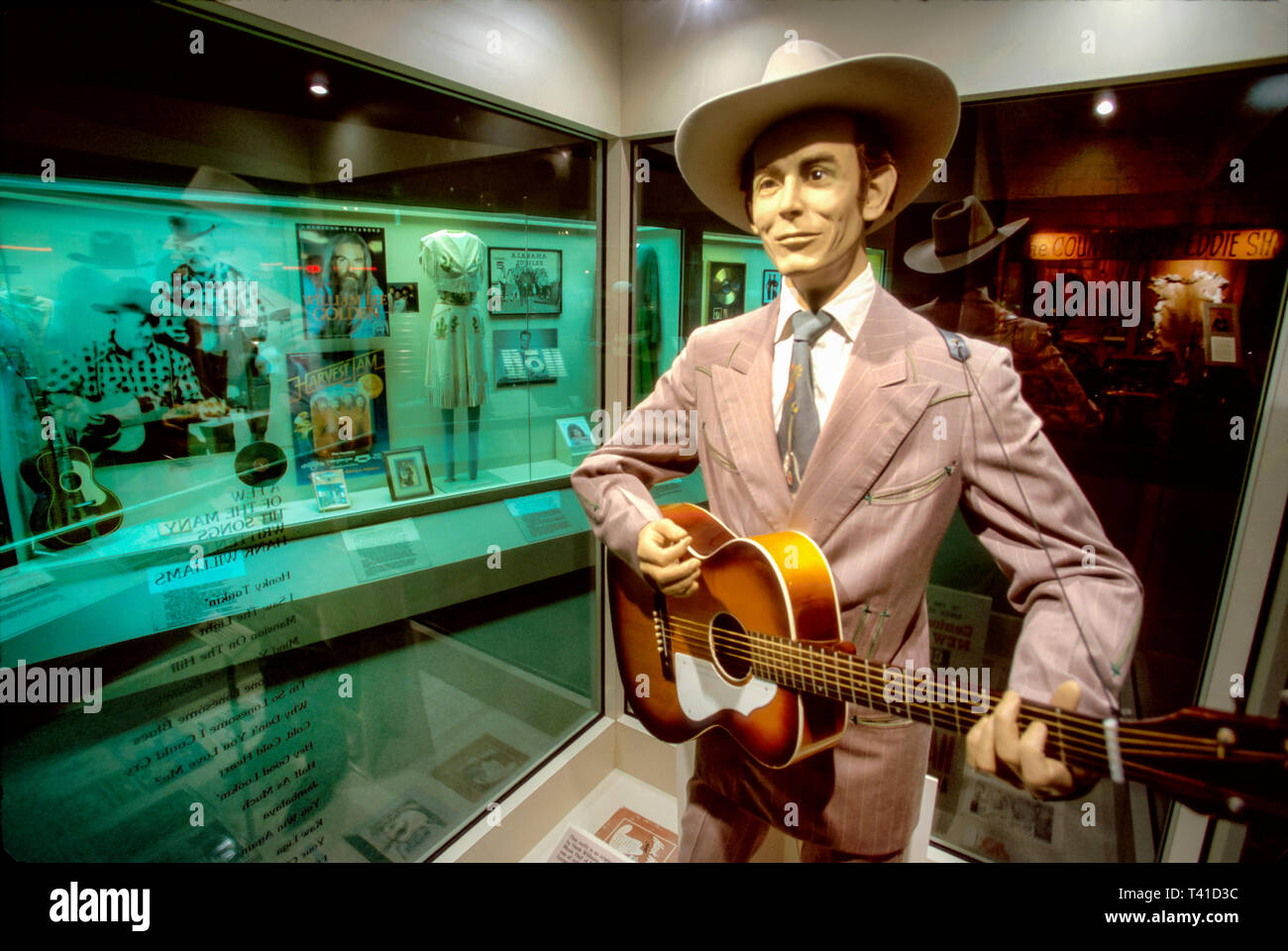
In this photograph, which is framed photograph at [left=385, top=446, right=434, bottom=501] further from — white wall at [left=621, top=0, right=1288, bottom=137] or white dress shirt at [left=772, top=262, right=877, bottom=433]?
white dress shirt at [left=772, top=262, right=877, bottom=433]

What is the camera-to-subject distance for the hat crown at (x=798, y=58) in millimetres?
1182

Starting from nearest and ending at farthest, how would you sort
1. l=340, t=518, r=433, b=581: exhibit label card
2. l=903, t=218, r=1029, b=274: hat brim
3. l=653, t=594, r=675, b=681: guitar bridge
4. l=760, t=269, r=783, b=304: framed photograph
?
l=653, t=594, r=675, b=681: guitar bridge
l=903, t=218, r=1029, b=274: hat brim
l=760, t=269, r=783, b=304: framed photograph
l=340, t=518, r=433, b=581: exhibit label card

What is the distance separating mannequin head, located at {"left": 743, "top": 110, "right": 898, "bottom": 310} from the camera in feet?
3.88

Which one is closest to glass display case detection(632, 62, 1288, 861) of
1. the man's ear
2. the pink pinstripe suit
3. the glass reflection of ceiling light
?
the glass reflection of ceiling light

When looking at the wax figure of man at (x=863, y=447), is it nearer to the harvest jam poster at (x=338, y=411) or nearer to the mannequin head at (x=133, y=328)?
the mannequin head at (x=133, y=328)

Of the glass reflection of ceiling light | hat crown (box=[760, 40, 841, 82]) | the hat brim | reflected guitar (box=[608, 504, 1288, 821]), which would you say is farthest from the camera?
the hat brim

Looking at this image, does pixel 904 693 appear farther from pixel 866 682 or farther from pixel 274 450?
pixel 274 450

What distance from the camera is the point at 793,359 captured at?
1.32 meters

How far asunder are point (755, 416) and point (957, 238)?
791mm

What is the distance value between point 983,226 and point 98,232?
251 cm

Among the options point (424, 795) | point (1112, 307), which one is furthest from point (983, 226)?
point (424, 795)

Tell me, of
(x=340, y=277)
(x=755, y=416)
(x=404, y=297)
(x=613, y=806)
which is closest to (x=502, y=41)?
(x=340, y=277)

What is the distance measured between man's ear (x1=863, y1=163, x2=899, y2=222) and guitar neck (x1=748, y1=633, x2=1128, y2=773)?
842 millimetres
